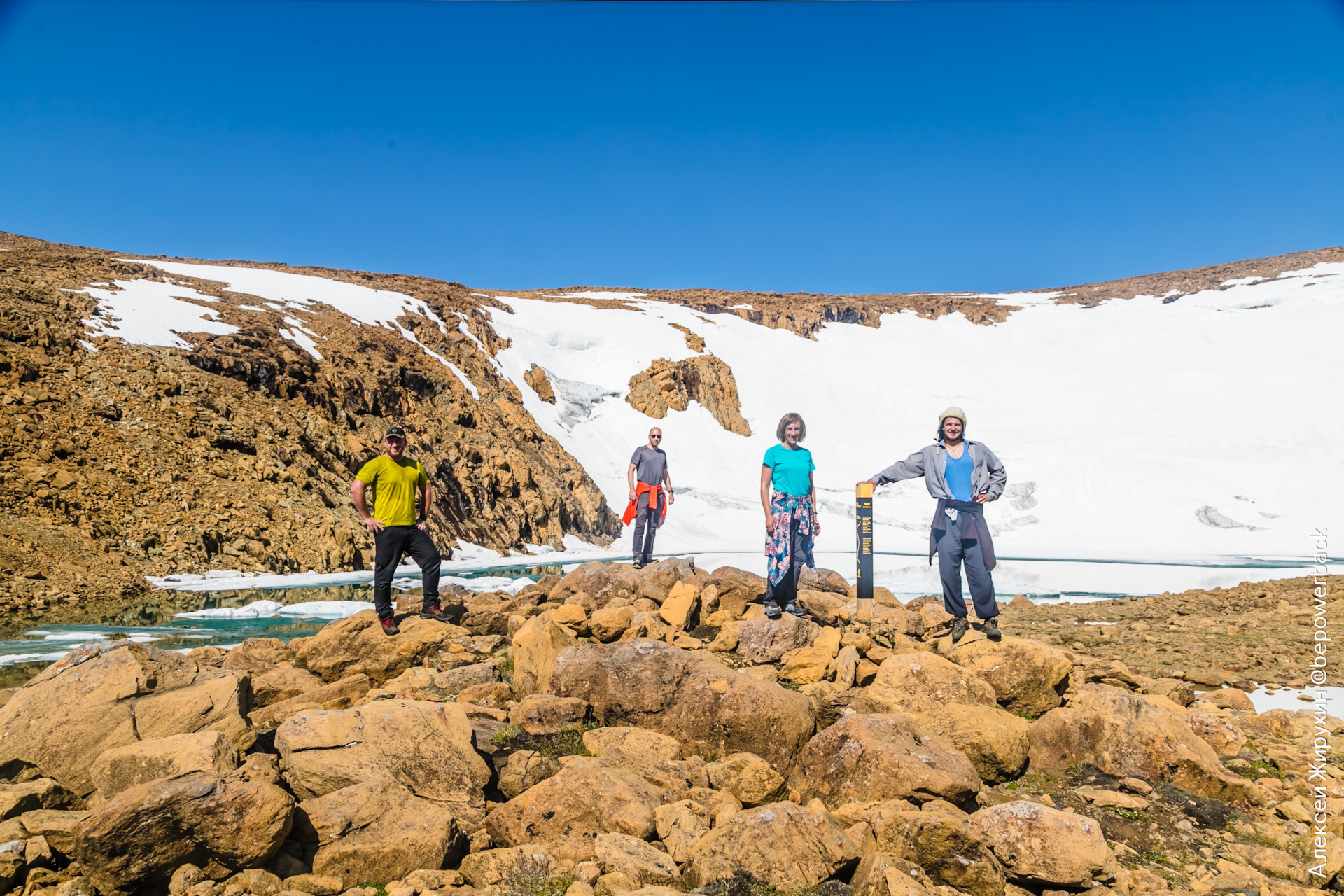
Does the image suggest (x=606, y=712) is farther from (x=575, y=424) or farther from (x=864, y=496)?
(x=575, y=424)

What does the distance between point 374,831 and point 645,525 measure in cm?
711

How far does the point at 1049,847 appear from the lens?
3354 millimetres

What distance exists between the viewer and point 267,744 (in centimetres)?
429

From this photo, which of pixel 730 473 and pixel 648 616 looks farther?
pixel 730 473

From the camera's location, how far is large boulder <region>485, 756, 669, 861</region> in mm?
3602

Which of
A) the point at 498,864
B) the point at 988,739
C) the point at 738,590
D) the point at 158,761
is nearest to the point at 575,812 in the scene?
the point at 498,864

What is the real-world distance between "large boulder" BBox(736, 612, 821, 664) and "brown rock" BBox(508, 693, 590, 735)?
69.2 inches


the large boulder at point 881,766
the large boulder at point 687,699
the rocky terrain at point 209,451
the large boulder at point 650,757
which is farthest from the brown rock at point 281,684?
the rocky terrain at point 209,451

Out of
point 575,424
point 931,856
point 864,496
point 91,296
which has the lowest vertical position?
point 931,856

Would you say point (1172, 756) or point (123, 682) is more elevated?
point (123, 682)

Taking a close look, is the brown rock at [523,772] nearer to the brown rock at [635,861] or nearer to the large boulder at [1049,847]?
the brown rock at [635,861]

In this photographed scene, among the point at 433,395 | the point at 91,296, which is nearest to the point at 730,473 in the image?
the point at 433,395

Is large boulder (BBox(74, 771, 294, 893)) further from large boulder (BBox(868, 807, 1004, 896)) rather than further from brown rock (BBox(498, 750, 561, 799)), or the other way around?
large boulder (BBox(868, 807, 1004, 896))

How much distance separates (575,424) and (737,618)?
28.5 metres
